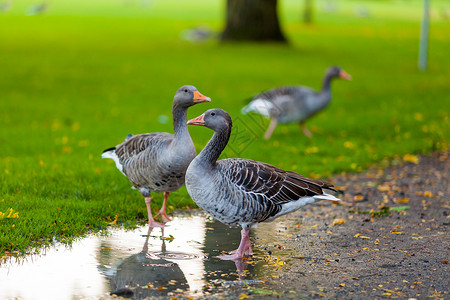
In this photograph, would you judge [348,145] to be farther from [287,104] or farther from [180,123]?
[180,123]

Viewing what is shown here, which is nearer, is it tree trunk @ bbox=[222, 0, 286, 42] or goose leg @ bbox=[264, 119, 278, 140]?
goose leg @ bbox=[264, 119, 278, 140]

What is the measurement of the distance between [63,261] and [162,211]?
2.01 meters

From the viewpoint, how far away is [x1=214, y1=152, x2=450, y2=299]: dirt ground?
5.57 metres

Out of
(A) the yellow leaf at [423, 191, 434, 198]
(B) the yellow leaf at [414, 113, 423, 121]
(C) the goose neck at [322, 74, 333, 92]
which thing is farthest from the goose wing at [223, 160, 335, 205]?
(B) the yellow leaf at [414, 113, 423, 121]

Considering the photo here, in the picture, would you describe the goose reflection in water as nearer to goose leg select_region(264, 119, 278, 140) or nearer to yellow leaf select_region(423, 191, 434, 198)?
yellow leaf select_region(423, 191, 434, 198)

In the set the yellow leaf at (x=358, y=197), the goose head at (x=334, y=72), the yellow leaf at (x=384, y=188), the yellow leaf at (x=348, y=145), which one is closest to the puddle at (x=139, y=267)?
the yellow leaf at (x=358, y=197)

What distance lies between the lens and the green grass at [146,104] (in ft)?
27.7

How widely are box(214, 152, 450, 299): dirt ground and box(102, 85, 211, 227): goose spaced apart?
133 cm

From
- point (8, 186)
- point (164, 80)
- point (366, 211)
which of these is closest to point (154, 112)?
point (164, 80)

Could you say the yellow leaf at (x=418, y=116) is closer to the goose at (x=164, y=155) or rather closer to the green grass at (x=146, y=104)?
the green grass at (x=146, y=104)

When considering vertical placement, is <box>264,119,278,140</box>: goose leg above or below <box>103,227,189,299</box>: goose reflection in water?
above

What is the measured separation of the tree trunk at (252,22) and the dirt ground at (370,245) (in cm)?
1837

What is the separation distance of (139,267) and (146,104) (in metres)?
11.2

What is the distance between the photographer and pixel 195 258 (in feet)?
20.9
